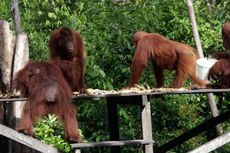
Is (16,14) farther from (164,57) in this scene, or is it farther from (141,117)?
(141,117)

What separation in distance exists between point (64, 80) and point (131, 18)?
355cm

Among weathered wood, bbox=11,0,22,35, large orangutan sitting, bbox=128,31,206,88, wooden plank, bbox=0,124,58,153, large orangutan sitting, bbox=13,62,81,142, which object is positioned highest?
weathered wood, bbox=11,0,22,35

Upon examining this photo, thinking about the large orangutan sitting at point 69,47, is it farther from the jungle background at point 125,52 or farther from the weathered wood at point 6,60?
the jungle background at point 125,52

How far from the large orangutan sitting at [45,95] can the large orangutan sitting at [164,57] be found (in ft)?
4.27

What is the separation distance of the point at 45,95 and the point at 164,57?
6.03 ft

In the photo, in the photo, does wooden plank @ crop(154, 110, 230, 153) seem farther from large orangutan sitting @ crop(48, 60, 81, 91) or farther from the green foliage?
large orangutan sitting @ crop(48, 60, 81, 91)

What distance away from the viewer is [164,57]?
23.9 ft

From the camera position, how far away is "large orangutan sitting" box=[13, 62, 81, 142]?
5.89 m

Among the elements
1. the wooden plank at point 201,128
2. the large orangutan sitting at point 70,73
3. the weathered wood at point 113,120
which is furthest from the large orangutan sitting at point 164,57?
the large orangutan sitting at point 70,73

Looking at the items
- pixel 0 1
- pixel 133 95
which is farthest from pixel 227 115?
pixel 0 1

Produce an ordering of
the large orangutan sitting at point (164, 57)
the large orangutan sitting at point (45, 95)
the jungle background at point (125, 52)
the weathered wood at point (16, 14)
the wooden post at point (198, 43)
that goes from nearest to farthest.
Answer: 1. the large orangutan sitting at point (45, 95)
2. the large orangutan sitting at point (164, 57)
3. the wooden post at point (198, 43)
4. the jungle background at point (125, 52)
5. the weathered wood at point (16, 14)

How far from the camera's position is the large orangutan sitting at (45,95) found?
19.3 feet

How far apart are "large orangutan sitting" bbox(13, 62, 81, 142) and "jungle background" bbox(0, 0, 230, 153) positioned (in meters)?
2.69

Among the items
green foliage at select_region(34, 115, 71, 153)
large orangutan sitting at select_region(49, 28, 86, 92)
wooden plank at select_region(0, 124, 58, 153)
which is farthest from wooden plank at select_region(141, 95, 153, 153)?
green foliage at select_region(34, 115, 71, 153)
